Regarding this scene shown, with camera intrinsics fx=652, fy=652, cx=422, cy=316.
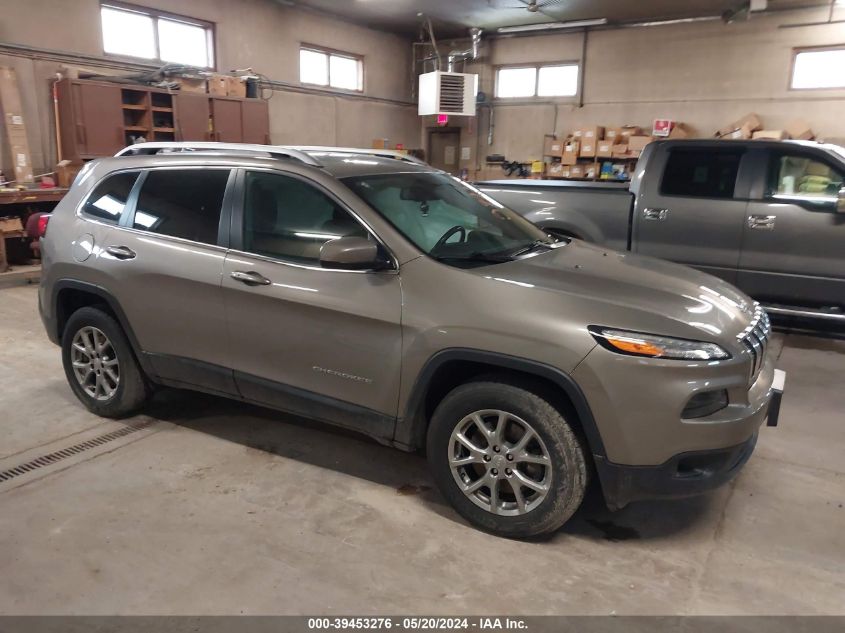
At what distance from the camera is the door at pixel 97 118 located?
9000 millimetres

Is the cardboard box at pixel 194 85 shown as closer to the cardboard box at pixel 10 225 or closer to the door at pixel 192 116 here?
the door at pixel 192 116

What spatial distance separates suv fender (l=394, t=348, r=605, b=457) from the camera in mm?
2559

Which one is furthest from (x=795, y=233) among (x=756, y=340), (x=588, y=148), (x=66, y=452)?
(x=588, y=148)

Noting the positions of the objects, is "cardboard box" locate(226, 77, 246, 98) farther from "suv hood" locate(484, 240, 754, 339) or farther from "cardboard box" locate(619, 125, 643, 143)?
"suv hood" locate(484, 240, 754, 339)

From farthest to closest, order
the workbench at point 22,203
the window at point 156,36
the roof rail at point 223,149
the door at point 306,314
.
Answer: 1. the window at point 156,36
2. the workbench at point 22,203
3. the roof rail at point 223,149
4. the door at point 306,314

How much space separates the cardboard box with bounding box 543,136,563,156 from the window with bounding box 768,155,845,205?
7586 mm

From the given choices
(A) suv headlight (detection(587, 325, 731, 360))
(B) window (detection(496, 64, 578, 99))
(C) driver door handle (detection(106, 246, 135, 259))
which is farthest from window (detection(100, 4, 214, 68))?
(A) suv headlight (detection(587, 325, 731, 360))

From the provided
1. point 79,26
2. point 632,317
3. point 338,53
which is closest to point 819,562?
point 632,317

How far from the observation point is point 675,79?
12.4m

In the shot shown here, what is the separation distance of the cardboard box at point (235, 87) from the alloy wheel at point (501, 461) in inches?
380

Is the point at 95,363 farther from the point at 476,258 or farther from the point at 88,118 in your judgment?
the point at 88,118

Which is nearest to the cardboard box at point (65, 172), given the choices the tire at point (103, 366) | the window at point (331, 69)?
the window at point (331, 69)

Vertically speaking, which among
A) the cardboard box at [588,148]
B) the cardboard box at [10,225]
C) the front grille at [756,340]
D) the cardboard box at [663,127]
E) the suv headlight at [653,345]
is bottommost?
the cardboard box at [10,225]

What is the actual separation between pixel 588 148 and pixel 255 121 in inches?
251
